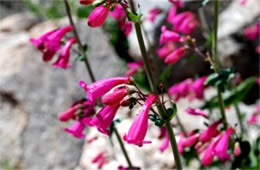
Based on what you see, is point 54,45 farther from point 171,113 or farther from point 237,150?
point 237,150

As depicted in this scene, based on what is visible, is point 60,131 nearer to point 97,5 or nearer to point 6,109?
point 6,109

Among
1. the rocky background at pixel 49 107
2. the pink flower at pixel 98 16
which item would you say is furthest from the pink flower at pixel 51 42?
the rocky background at pixel 49 107

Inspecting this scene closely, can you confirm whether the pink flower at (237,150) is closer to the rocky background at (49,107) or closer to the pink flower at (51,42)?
the pink flower at (51,42)

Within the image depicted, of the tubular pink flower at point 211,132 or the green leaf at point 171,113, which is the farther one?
the tubular pink flower at point 211,132

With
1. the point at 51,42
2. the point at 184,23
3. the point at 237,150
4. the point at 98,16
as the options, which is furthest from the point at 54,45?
the point at 184,23

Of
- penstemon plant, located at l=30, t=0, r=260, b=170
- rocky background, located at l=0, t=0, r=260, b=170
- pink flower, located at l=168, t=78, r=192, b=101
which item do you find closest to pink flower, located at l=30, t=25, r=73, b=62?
penstemon plant, located at l=30, t=0, r=260, b=170

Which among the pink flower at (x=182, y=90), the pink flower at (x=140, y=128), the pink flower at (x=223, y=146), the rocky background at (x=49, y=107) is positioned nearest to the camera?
the pink flower at (x=140, y=128)
